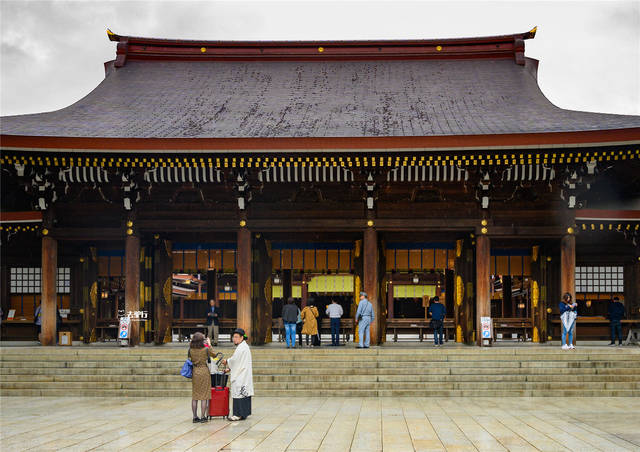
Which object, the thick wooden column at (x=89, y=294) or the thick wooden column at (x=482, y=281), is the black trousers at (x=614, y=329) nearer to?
the thick wooden column at (x=482, y=281)

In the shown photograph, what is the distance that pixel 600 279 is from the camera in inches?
858

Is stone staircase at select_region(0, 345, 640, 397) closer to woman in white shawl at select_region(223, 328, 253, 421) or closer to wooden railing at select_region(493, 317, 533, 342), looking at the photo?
woman in white shawl at select_region(223, 328, 253, 421)

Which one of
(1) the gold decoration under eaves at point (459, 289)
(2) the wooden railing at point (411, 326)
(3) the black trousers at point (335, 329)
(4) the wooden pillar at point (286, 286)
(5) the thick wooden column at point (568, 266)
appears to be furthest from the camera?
(4) the wooden pillar at point (286, 286)

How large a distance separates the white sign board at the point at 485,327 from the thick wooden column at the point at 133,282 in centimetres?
878

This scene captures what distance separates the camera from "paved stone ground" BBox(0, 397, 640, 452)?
9719 millimetres

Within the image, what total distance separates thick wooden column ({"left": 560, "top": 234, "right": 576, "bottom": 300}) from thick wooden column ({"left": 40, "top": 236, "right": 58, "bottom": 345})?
1304 centimetres

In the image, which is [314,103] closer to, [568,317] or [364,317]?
[364,317]

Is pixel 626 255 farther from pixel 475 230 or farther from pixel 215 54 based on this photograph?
pixel 215 54

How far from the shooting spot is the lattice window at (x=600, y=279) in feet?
71.2

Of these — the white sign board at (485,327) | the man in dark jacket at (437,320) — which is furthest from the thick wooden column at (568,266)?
the man in dark jacket at (437,320)

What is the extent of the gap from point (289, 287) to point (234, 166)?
22.9 ft

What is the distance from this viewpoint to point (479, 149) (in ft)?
57.7

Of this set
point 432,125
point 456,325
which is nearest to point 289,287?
point 456,325

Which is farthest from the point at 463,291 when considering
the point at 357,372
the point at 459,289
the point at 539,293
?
the point at 357,372
